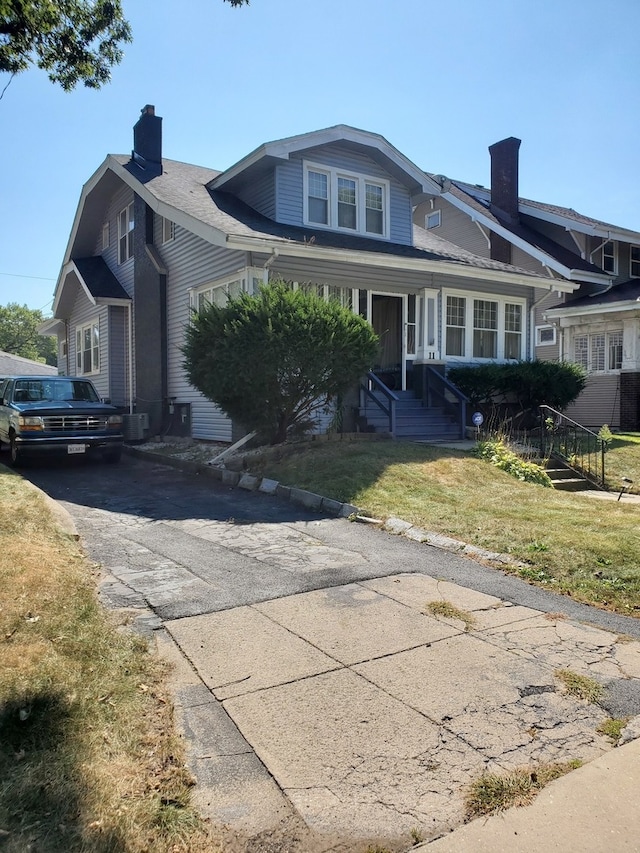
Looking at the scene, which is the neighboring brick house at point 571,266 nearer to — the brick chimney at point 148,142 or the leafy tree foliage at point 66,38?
the brick chimney at point 148,142

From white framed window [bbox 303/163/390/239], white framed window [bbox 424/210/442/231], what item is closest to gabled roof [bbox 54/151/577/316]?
white framed window [bbox 303/163/390/239]

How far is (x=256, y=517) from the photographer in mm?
8133

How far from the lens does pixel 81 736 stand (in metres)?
2.87

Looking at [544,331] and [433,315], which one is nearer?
[433,315]

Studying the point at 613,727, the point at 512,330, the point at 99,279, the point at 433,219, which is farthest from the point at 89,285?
the point at 613,727

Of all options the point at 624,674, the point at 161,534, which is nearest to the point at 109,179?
the point at 161,534

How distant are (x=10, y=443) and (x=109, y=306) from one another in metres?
7.62

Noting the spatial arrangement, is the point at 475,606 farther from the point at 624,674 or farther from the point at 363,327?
the point at 363,327

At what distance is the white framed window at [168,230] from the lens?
54.2 feet

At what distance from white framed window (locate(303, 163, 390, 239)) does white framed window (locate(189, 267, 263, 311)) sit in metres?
2.99

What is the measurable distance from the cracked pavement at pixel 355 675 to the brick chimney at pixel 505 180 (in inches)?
859

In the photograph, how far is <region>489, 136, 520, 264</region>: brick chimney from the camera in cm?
2467

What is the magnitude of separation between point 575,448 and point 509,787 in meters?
10.1

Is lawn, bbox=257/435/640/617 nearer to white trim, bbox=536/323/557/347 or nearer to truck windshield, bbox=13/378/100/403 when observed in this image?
truck windshield, bbox=13/378/100/403
